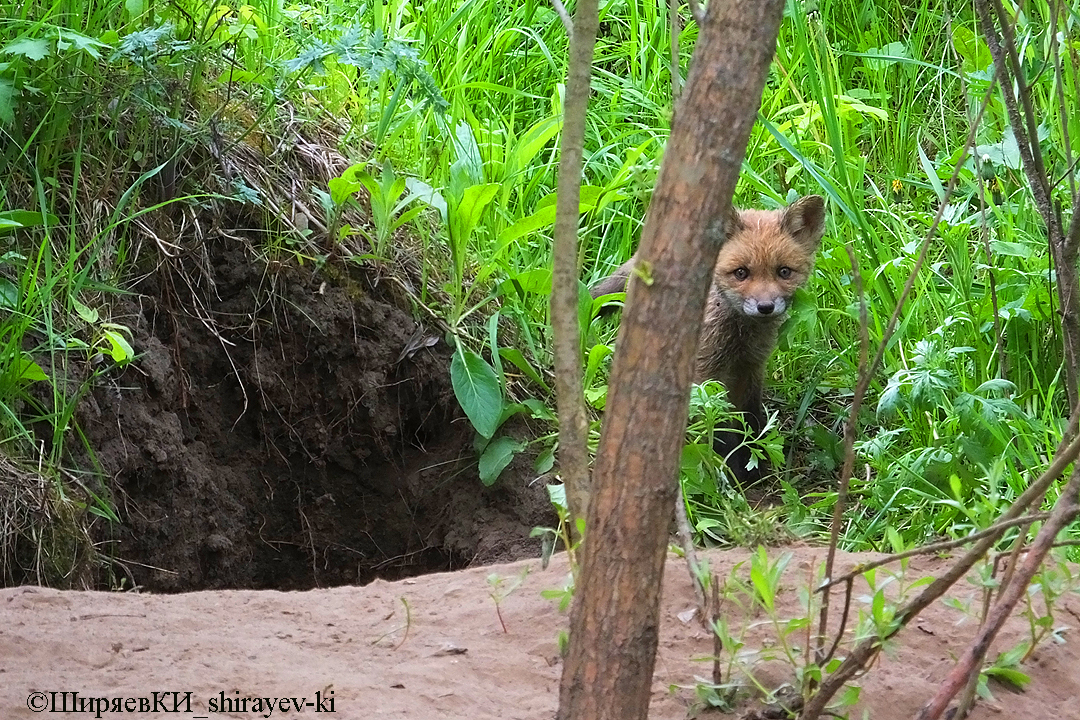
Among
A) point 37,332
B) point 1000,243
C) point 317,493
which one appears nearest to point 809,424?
point 1000,243

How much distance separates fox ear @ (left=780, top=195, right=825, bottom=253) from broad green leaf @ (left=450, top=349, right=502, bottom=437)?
1.44 m

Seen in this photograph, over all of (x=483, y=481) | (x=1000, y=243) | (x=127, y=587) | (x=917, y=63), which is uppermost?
(x=917, y=63)

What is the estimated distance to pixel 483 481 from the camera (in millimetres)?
3756

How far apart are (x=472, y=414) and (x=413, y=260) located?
0.75m

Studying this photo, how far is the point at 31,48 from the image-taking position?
308 cm

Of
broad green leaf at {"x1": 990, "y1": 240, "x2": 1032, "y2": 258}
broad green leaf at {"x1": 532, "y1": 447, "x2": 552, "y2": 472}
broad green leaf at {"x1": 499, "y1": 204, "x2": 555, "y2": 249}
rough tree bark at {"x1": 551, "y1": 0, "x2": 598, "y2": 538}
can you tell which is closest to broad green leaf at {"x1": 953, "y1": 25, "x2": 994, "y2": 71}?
broad green leaf at {"x1": 990, "y1": 240, "x2": 1032, "y2": 258}

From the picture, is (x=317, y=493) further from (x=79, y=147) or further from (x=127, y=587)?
(x=79, y=147)

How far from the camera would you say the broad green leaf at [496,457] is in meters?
3.72

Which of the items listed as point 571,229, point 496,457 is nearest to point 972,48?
point 496,457

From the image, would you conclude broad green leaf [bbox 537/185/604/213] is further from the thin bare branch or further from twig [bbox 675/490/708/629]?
the thin bare branch

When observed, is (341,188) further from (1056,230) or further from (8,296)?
(1056,230)

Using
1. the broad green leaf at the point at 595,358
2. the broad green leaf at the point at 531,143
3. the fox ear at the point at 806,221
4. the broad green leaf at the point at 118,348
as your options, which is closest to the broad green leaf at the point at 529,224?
the broad green leaf at the point at 531,143

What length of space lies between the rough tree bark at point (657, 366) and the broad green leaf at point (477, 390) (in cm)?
215

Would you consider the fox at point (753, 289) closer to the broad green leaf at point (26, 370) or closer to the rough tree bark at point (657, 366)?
the broad green leaf at point (26, 370)
